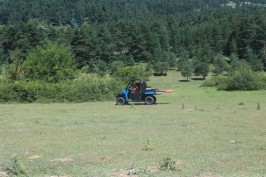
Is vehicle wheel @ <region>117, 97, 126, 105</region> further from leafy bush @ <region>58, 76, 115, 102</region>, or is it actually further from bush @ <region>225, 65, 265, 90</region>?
bush @ <region>225, 65, 265, 90</region>

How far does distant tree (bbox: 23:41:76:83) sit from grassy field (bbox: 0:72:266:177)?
37313mm

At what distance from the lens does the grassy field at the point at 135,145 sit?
11891mm

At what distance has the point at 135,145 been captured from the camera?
51.7 ft

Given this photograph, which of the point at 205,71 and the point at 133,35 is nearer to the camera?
the point at 205,71

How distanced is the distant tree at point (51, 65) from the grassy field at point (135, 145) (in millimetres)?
37313

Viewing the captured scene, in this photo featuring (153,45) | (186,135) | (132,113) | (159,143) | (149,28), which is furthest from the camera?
(149,28)

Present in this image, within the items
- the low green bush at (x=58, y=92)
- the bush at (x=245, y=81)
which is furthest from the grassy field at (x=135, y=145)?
the bush at (x=245, y=81)

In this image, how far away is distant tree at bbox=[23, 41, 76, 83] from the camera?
62375 mm

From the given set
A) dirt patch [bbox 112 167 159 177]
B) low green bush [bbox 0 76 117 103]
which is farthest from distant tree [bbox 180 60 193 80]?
dirt patch [bbox 112 167 159 177]

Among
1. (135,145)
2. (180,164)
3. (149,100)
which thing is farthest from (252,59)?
(180,164)

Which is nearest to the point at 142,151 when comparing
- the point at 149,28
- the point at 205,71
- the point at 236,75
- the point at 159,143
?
the point at 159,143

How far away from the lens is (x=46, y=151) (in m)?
14.9

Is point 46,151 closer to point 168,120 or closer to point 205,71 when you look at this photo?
point 168,120

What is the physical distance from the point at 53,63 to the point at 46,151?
5053 centimetres
